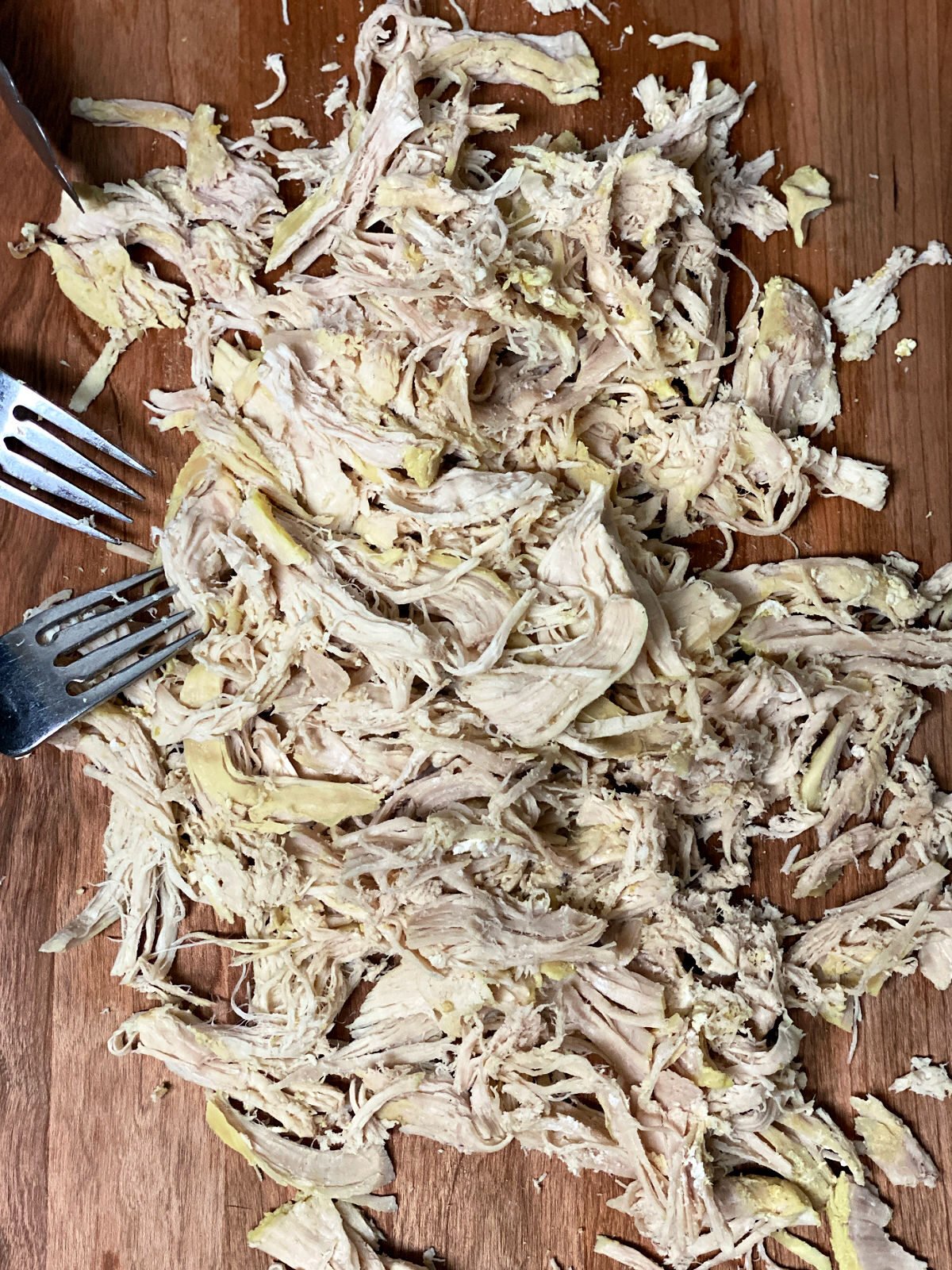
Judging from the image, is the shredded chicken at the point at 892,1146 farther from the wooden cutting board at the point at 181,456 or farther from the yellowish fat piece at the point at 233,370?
the yellowish fat piece at the point at 233,370

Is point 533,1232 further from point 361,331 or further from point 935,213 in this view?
point 935,213

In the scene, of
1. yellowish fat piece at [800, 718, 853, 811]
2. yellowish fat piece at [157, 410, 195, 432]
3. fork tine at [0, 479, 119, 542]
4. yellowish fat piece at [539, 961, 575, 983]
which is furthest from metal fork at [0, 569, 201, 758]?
yellowish fat piece at [800, 718, 853, 811]

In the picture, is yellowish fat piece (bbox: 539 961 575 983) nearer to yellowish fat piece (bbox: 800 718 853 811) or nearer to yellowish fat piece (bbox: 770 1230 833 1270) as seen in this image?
yellowish fat piece (bbox: 800 718 853 811)

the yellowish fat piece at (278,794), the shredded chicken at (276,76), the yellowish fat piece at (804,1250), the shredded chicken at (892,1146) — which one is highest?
the shredded chicken at (276,76)

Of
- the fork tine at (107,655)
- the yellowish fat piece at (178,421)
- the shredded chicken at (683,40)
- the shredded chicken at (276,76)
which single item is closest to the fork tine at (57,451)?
the yellowish fat piece at (178,421)

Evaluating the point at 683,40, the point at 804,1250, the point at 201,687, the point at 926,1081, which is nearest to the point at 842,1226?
the point at 804,1250

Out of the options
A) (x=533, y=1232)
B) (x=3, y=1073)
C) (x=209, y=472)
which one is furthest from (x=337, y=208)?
(x=533, y=1232)
